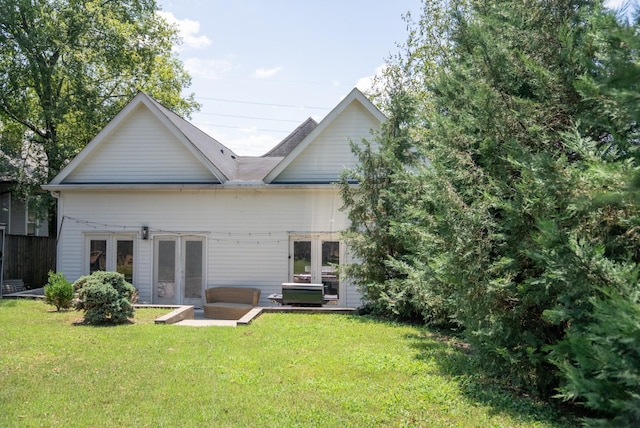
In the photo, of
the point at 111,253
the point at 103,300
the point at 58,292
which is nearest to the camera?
the point at 103,300

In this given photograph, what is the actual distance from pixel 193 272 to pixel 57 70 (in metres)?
12.8

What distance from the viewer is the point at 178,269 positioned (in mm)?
15398

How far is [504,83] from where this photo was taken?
609cm

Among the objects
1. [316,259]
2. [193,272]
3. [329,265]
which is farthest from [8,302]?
[329,265]

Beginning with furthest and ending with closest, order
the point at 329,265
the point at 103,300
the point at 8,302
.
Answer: the point at 329,265 → the point at 8,302 → the point at 103,300

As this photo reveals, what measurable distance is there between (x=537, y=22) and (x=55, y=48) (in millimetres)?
21998

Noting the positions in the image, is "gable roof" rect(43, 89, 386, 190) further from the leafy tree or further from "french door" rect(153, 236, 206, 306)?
the leafy tree

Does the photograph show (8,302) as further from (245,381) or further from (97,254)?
(245,381)

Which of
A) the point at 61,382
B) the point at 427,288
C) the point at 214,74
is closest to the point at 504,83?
the point at 427,288

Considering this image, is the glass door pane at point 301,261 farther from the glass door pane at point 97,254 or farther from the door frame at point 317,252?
the glass door pane at point 97,254

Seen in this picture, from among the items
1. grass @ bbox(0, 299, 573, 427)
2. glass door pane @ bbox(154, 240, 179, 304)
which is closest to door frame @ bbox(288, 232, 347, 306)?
glass door pane @ bbox(154, 240, 179, 304)

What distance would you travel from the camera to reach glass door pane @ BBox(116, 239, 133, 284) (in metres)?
15.6

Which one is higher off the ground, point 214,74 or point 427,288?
point 214,74

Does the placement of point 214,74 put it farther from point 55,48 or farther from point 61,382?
point 61,382
